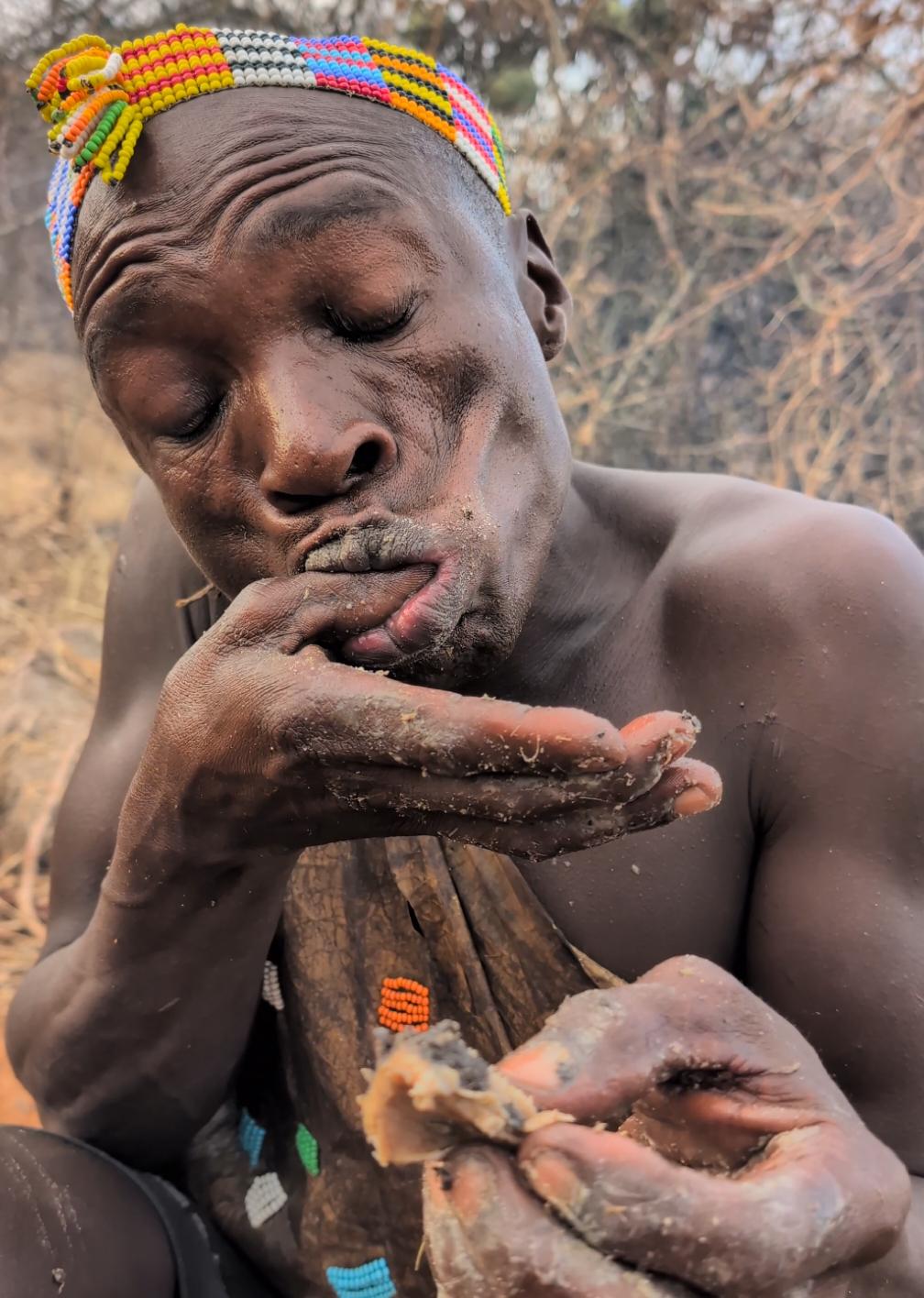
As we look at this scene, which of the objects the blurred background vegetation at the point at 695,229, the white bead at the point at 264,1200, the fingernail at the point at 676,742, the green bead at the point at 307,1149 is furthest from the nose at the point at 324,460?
the blurred background vegetation at the point at 695,229

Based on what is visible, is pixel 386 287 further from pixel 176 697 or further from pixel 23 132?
pixel 23 132

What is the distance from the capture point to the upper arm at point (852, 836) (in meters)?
1.06

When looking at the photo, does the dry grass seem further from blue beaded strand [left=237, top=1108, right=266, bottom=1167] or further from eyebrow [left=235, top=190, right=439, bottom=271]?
eyebrow [left=235, top=190, right=439, bottom=271]

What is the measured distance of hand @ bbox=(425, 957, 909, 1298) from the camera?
630mm

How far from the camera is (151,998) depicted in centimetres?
126

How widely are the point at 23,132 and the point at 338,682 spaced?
244 inches

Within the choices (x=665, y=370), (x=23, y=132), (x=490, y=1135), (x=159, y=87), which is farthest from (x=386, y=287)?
(x=23, y=132)

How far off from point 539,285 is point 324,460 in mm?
614

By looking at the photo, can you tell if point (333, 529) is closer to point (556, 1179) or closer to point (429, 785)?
point (429, 785)

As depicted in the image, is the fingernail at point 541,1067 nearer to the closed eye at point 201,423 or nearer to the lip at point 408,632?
the lip at point 408,632

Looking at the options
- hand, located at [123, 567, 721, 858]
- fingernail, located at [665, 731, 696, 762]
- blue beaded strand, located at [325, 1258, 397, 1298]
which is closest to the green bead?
blue beaded strand, located at [325, 1258, 397, 1298]

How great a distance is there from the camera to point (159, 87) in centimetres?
109

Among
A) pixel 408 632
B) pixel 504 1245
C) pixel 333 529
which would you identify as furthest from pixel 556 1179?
pixel 333 529

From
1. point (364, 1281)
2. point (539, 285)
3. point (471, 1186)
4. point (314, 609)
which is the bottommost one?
point (364, 1281)
